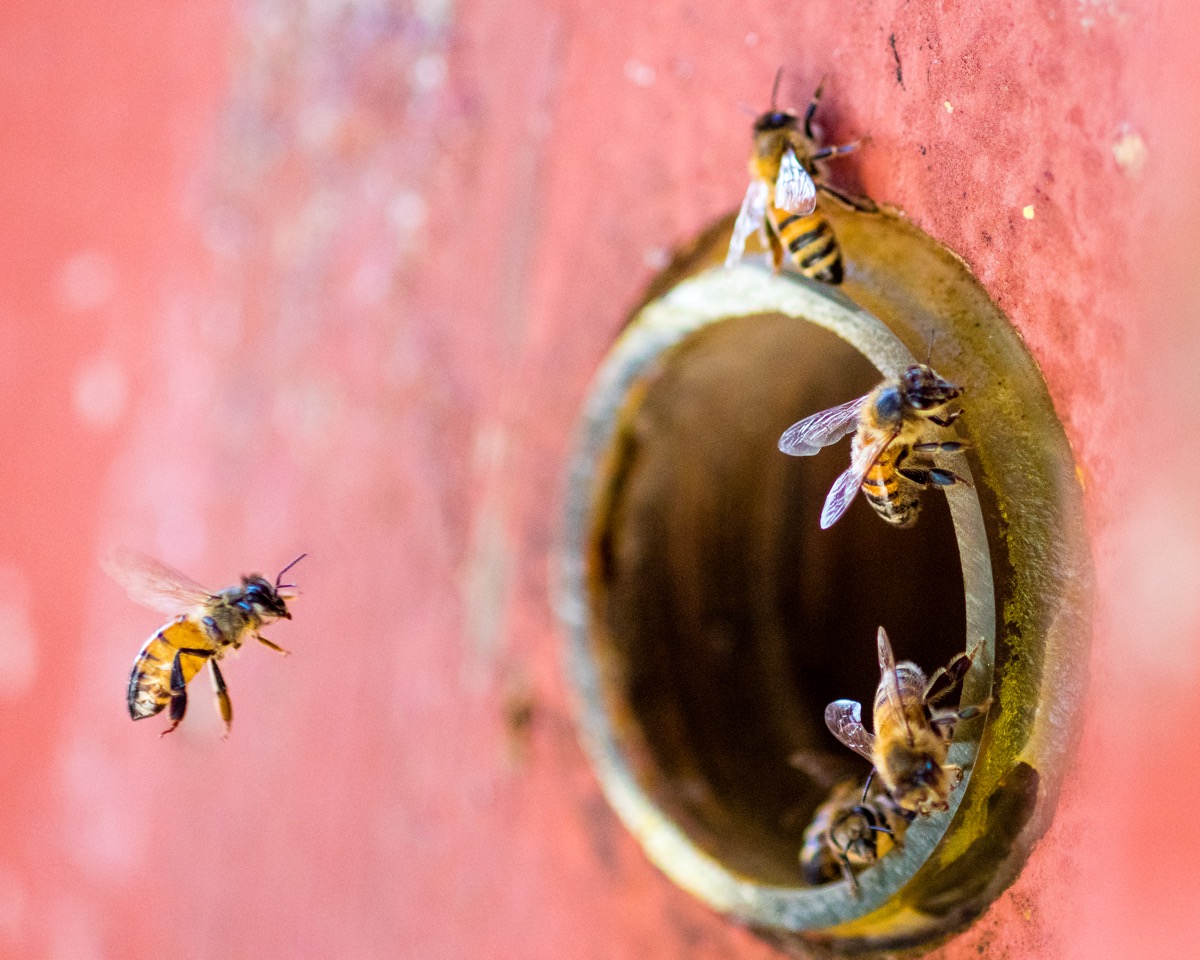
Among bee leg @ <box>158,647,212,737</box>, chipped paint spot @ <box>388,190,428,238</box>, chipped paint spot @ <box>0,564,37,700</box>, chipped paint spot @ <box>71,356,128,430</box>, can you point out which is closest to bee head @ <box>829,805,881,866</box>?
bee leg @ <box>158,647,212,737</box>

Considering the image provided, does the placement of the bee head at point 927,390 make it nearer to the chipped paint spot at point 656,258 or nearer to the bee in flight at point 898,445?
the bee in flight at point 898,445

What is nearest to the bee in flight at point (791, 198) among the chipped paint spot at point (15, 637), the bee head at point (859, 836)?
the bee head at point (859, 836)

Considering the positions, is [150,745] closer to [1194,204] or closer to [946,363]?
[946,363]

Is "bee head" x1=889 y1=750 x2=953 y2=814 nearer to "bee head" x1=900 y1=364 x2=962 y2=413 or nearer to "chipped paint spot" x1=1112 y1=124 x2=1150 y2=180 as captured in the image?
"bee head" x1=900 y1=364 x2=962 y2=413

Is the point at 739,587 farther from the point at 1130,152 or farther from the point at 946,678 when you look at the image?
the point at 1130,152

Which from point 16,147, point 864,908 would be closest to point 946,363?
point 864,908

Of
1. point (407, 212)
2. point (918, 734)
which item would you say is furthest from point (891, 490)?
point (407, 212)
